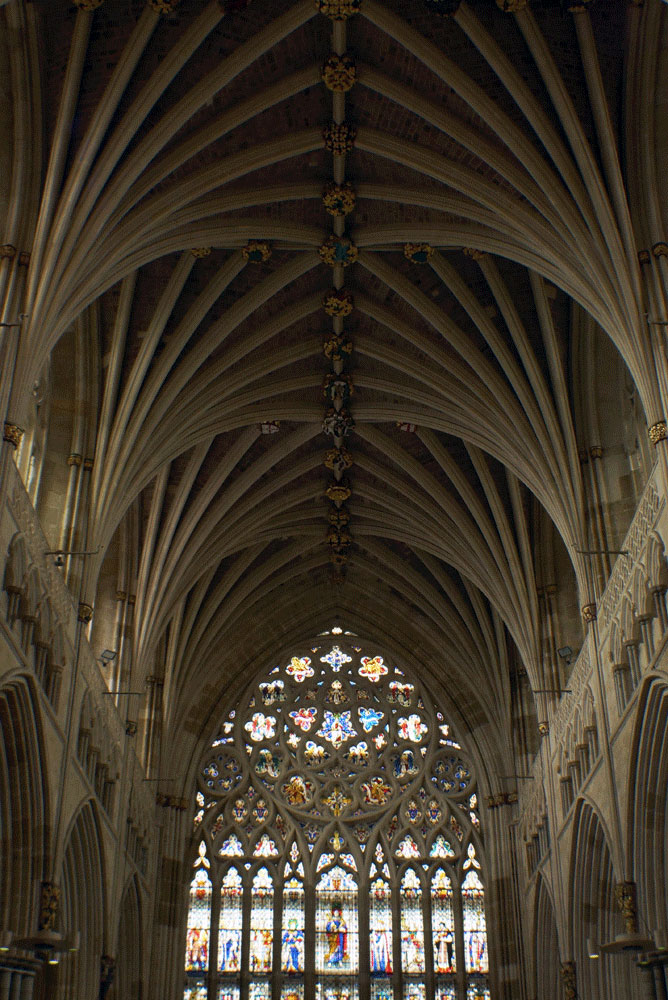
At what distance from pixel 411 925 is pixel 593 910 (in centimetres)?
807

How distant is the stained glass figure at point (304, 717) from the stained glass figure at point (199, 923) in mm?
4274

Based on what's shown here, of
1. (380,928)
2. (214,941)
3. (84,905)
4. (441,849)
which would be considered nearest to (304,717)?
(441,849)

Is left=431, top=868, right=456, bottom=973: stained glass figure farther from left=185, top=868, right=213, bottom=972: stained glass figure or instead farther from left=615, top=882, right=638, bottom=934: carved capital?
left=615, top=882, right=638, bottom=934: carved capital


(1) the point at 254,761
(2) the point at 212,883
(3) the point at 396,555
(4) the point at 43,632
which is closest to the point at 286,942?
(2) the point at 212,883

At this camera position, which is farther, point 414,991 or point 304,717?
point 304,717

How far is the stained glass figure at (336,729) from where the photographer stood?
29.0 m

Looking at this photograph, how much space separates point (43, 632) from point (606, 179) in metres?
10.2

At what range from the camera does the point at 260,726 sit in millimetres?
29203

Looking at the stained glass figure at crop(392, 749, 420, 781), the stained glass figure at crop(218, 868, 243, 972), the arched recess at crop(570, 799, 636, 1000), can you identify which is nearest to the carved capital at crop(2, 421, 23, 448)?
the arched recess at crop(570, 799, 636, 1000)

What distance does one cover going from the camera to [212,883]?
87.8 ft

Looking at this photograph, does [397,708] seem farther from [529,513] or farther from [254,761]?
[529,513]

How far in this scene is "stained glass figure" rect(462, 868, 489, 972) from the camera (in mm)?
25781

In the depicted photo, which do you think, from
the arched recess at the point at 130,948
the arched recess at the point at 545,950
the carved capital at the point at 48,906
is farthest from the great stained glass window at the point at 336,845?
the carved capital at the point at 48,906

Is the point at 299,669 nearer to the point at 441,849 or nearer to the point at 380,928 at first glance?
the point at 441,849
